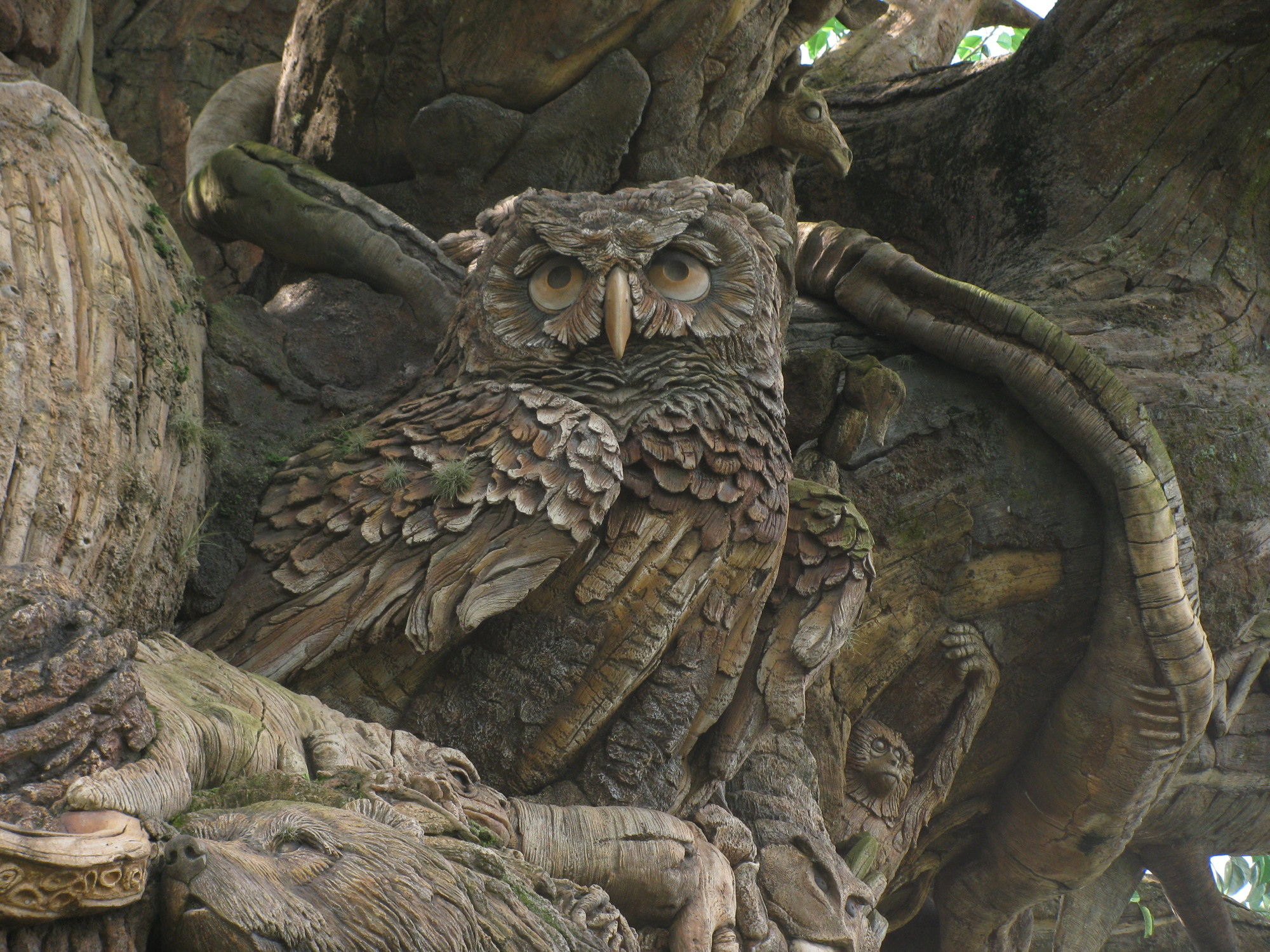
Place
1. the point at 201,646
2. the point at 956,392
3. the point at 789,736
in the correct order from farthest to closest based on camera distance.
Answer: the point at 956,392 < the point at 789,736 < the point at 201,646

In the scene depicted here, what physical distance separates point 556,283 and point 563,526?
576 mm

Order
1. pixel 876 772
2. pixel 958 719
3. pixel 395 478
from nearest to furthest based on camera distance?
pixel 395 478 < pixel 876 772 < pixel 958 719

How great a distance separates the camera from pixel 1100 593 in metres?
3.15

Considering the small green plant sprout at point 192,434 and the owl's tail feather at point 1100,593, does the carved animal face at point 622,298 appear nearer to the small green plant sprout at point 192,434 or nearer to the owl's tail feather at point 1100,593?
the small green plant sprout at point 192,434

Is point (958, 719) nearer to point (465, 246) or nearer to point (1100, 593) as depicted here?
point (1100, 593)

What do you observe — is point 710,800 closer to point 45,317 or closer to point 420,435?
point 420,435

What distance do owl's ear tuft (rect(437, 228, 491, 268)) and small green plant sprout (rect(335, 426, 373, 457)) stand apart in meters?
0.51

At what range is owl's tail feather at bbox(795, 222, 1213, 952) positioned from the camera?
119 inches

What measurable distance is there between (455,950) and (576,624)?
2.98 feet

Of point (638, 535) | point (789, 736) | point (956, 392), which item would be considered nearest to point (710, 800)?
point (789, 736)

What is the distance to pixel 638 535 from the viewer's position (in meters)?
2.20

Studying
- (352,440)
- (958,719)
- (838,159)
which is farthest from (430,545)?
(838,159)

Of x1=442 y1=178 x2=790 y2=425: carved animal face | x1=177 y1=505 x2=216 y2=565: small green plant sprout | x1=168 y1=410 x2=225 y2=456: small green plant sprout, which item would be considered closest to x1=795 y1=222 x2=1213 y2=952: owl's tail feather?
x1=442 y1=178 x2=790 y2=425: carved animal face

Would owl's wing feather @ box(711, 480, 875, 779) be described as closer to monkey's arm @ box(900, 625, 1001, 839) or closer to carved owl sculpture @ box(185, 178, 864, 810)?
carved owl sculpture @ box(185, 178, 864, 810)
